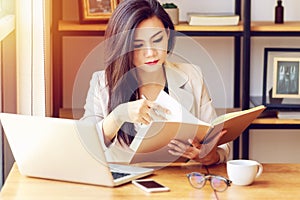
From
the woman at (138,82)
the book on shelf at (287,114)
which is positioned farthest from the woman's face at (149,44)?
the book on shelf at (287,114)

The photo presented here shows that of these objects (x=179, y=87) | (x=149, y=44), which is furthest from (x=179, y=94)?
(x=149, y=44)

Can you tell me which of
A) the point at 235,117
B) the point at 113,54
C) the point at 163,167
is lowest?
the point at 163,167

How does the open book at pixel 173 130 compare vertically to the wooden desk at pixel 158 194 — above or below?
above

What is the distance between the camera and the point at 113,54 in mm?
2561

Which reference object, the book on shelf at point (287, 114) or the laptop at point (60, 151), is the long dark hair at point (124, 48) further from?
the book on shelf at point (287, 114)

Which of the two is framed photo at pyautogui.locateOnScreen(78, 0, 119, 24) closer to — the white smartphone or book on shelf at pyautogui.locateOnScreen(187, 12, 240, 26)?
book on shelf at pyautogui.locateOnScreen(187, 12, 240, 26)

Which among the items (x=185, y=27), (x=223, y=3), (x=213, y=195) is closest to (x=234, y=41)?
(x=223, y=3)

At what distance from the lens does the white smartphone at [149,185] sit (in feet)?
6.45

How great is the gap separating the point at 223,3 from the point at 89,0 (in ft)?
2.37

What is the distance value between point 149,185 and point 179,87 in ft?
2.43

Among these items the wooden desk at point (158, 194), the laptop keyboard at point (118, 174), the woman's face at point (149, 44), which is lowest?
the wooden desk at point (158, 194)

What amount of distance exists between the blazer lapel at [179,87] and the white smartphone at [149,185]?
0.65 m

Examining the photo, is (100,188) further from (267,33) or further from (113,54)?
(267,33)

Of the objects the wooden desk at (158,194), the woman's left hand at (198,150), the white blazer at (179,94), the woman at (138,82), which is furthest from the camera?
the white blazer at (179,94)
